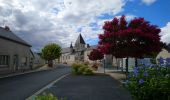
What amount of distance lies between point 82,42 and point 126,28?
112405 mm

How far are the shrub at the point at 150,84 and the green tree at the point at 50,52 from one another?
61.4 meters

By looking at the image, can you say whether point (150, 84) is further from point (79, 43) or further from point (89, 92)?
point (79, 43)

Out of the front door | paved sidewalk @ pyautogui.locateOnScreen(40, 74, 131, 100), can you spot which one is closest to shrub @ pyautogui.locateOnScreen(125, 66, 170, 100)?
paved sidewalk @ pyautogui.locateOnScreen(40, 74, 131, 100)

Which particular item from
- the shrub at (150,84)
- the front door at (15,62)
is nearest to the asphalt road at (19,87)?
the shrub at (150,84)

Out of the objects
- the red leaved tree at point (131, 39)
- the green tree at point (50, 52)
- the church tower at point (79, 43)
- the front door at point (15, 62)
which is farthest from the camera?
the church tower at point (79, 43)

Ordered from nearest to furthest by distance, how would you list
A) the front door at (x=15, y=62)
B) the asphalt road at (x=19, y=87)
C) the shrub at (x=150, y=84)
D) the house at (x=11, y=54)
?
the shrub at (x=150, y=84), the asphalt road at (x=19, y=87), the house at (x=11, y=54), the front door at (x=15, y=62)

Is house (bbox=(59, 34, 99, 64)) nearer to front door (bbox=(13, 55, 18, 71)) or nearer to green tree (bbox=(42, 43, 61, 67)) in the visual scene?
green tree (bbox=(42, 43, 61, 67))

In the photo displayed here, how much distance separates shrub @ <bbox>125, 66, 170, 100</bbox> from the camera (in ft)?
21.6

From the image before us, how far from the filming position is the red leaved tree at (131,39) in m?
22.8

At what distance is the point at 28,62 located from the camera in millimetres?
52781

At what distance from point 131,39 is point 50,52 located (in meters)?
47.1

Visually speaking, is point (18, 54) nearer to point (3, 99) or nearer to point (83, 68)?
point (83, 68)

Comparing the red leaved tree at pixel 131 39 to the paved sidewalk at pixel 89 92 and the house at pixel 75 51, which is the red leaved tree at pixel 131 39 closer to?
the paved sidewalk at pixel 89 92

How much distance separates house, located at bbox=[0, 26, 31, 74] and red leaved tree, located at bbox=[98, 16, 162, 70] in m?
17.6
